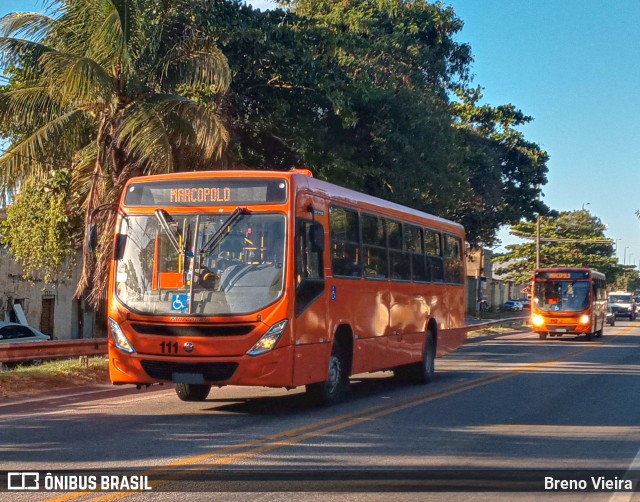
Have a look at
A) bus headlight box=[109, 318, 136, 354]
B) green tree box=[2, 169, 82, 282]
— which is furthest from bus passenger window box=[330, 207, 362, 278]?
green tree box=[2, 169, 82, 282]

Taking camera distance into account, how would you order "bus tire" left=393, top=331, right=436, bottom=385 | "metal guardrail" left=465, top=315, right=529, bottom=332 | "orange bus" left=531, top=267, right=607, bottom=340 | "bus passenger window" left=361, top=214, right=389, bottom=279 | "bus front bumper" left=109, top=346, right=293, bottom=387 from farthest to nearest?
"metal guardrail" left=465, top=315, right=529, bottom=332
"orange bus" left=531, top=267, right=607, bottom=340
"bus tire" left=393, top=331, right=436, bottom=385
"bus passenger window" left=361, top=214, right=389, bottom=279
"bus front bumper" left=109, top=346, right=293, bottom=387

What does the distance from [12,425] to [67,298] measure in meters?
23.9

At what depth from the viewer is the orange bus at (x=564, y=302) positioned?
118 ft

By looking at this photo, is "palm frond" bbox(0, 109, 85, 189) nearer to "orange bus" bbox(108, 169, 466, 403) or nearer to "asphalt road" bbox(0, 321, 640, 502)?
"asphalt road" bbox(0, 321, 640, 502)

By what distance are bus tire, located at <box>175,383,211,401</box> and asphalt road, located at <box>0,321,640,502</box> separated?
16 cm

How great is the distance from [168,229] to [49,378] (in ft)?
15.8

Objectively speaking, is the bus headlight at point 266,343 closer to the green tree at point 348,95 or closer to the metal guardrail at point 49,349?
the metal guardrail at point 49,349

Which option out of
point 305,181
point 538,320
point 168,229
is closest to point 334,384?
point 305,181

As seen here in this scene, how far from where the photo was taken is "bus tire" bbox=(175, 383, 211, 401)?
13523 millimetres

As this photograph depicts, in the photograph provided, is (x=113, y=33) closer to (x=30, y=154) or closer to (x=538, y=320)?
(x=30, y=154)

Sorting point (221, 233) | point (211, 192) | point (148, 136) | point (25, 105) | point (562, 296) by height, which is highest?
point (25, 105)

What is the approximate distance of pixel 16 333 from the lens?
24141mm

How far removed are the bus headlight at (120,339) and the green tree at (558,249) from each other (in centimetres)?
7374

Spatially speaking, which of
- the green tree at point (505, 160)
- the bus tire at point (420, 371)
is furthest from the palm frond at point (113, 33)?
the green tree at point (505, 160)
